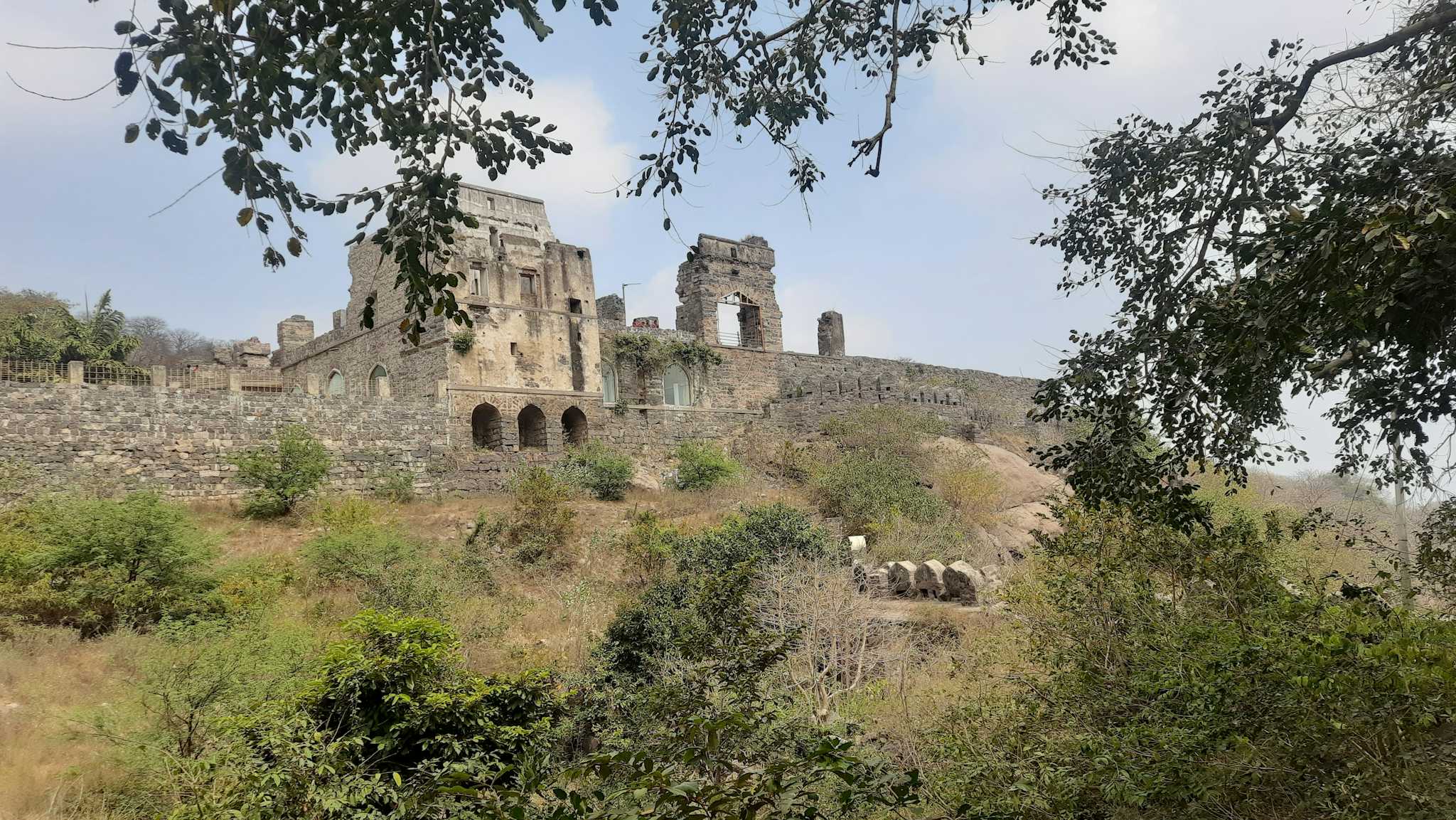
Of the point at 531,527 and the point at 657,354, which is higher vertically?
the point at 657,354

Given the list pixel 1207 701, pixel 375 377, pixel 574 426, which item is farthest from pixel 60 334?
pixel 1207 701

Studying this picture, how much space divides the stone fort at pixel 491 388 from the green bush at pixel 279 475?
2.70ft

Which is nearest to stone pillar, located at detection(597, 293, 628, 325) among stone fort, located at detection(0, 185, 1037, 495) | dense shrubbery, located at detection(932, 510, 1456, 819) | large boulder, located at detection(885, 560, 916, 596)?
stone fort, located at detection(0, 185, 1037, 495)

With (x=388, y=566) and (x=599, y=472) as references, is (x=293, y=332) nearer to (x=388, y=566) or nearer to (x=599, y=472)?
(x=599, y=472)

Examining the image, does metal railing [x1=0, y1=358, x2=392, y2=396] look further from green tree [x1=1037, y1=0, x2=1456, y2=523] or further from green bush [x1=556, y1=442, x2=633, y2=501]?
green tree [x1=1037, y1=0, x2=1456, y2=523]

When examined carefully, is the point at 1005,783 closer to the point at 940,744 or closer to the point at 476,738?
the point at 940,744

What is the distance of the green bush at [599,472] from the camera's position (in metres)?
17.4

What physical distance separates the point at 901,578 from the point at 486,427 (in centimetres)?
1149

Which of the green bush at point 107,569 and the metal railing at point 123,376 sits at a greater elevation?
the metal railing at point 123,376

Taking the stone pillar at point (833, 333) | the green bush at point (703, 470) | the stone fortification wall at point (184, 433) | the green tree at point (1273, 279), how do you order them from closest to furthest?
the green tree at point (1273, 279) < the stone fortification wall at point (184, 433) < the green bush at point (703, 470) < the stone pillar at point (833, 333)

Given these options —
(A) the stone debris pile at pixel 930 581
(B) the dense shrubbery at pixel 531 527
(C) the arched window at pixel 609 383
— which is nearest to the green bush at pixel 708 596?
(A) the stone debris pile at pixel 930 581

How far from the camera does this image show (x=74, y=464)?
13414mm

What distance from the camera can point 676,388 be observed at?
23.4 metres

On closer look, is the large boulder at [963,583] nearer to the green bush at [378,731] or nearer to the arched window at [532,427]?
the green bush at [378,731]
